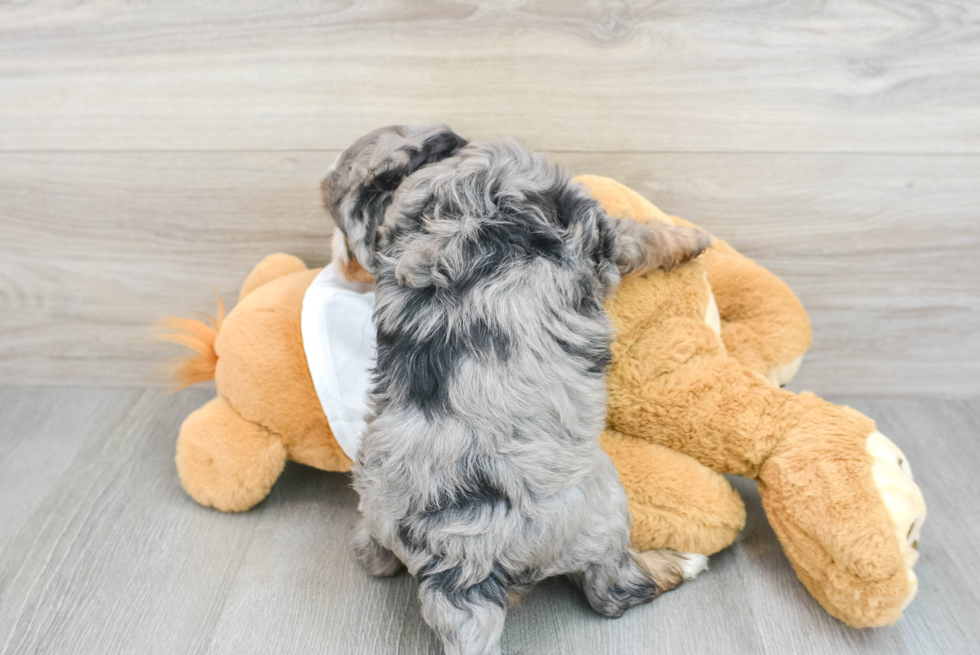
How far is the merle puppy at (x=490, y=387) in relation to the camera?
3.42ft

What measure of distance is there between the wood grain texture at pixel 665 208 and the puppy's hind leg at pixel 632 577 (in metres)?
0.71

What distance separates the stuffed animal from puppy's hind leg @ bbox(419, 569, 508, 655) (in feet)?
1.10

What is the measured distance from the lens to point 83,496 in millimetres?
1571

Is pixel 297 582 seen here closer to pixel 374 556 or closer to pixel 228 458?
pixel 374 556

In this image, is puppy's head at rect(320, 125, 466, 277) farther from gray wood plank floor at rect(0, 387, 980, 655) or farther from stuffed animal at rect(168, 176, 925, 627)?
gray wood plank floor at rect(0, 387, 980, 655)

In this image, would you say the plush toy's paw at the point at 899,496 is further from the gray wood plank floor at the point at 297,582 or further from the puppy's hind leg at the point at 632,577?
the puppy's hind leg at the point at 632,577

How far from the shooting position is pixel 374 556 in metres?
1.33

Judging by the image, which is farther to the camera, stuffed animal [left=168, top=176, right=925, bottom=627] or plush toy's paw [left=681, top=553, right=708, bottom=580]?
plush toy's paw [left=681, top=553, right=708, bottom=580]

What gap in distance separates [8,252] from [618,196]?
1482 millimetres

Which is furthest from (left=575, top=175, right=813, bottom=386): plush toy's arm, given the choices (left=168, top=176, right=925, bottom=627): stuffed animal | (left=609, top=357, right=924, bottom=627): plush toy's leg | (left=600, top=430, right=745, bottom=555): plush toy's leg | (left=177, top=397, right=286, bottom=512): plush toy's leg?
(left=177, top=397, right=286, bottom=512): plush toy's leg

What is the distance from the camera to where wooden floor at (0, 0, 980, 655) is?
129 centimetres

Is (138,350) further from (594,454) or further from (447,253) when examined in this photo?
(594,454)

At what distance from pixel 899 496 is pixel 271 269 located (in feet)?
4.22

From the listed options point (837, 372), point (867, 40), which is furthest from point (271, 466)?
point (867, 40)
